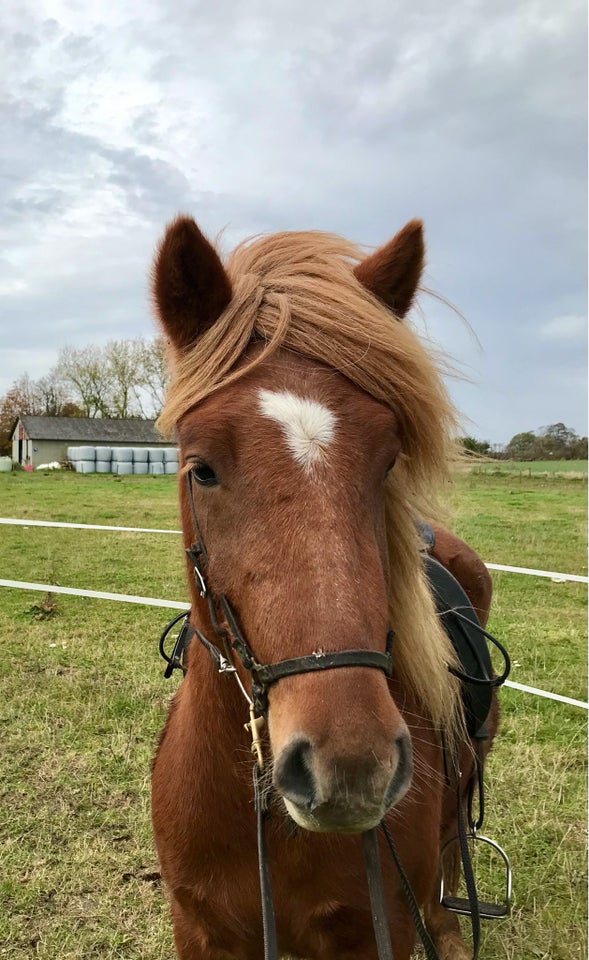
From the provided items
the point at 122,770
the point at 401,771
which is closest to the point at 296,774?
the point at 401,771

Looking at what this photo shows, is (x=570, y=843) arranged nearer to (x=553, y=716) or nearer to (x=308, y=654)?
(x=553, y=716)

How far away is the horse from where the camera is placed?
1.28m

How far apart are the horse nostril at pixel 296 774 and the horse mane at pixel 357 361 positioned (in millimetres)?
770

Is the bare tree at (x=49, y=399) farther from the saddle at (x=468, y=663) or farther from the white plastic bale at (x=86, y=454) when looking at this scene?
the saddle at (x=468, y=663)

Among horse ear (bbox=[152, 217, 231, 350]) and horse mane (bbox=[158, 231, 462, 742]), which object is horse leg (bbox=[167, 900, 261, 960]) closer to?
horse mane (bbox=[158, 231, 462, 742])

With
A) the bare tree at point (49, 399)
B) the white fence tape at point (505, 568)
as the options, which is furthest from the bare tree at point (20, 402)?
the white fence tape at point (505, 568)

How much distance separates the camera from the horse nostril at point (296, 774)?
4.02 feet

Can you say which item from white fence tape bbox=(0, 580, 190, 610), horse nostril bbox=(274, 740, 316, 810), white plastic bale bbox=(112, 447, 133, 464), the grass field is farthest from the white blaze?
white plastic bale bbox=(112, 447, 133, 464)

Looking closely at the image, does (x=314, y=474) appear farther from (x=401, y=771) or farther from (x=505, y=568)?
(x=505, y=568)

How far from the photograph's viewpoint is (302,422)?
150cm

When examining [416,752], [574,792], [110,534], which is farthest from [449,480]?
[110,534]

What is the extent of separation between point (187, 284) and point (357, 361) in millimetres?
518

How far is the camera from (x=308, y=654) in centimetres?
129

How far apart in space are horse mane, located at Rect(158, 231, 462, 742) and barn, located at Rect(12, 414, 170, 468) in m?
49.5
